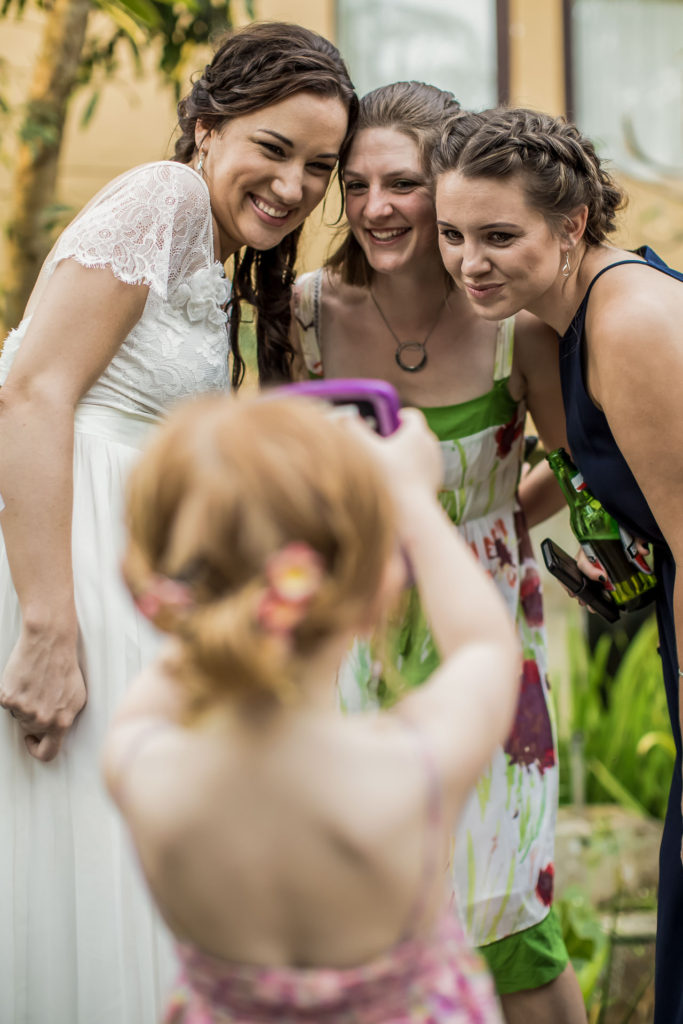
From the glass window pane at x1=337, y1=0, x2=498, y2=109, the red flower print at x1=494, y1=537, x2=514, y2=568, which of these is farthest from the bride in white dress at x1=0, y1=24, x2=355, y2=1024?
the glass window pane at x1=337, y1=0, x2=498, y2=109

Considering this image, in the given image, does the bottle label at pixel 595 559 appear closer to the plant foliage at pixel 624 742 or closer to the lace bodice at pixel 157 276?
the lace bodice at pixel 157 276

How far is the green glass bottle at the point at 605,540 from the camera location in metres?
2.13

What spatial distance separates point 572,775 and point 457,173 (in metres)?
2.71

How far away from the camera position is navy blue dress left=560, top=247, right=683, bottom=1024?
202 cm

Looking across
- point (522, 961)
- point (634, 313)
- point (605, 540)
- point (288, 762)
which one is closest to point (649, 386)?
point (634, 313)

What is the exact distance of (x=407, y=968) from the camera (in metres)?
1.05

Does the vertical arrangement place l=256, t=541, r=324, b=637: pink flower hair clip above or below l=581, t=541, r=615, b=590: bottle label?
above

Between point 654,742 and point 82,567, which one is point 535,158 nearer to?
point 82,567

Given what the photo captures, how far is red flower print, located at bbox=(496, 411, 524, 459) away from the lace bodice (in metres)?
0.73

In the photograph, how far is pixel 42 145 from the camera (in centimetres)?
315

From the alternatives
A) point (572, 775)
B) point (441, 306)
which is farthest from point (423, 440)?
point (572, 775)

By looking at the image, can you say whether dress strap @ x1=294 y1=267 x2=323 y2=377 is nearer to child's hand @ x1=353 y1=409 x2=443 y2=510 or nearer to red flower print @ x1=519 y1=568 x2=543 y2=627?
red flower print @ x1=519 y1=568 x2=543 y2=627

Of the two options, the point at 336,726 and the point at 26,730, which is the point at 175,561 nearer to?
the point at 336,726

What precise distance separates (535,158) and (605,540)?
709 mm
